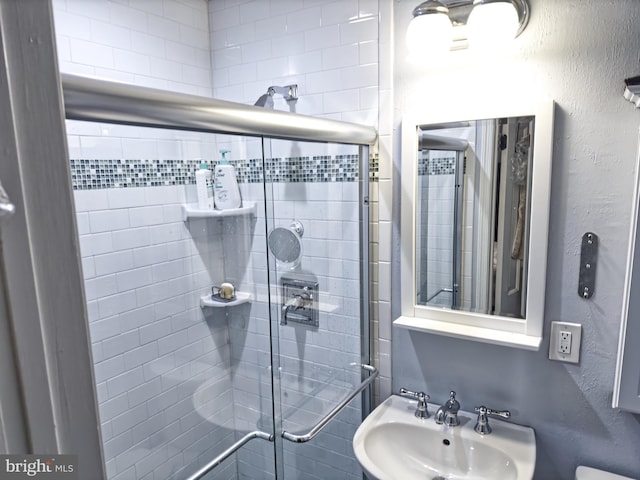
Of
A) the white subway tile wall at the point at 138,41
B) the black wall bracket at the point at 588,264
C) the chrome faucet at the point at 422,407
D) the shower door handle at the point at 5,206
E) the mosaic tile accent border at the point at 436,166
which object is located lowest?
the chrome faucet at the point at 422,407

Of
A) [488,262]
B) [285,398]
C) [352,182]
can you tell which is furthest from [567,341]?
[285,398]

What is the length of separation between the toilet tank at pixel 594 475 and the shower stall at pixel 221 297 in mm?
757

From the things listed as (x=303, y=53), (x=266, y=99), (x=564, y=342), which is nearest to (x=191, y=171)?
→ (x=266, y=99)

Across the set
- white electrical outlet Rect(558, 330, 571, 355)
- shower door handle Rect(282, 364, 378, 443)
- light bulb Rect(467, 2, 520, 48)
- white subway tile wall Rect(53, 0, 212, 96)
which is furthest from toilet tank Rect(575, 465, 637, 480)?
white subway tile wall Rect(53, 0, 212, 96)

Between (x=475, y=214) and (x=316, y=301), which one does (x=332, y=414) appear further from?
(x=475, y=214)

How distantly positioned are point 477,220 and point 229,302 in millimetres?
1197

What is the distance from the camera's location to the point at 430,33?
1.36 m

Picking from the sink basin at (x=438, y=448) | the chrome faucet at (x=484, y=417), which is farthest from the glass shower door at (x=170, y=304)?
the chrome faucet at (x=484, y=417)

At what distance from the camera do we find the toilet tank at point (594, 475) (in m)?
1.30

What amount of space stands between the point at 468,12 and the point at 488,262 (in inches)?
33.4

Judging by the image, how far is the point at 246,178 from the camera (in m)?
1.82

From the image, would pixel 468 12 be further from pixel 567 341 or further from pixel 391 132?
pixel 567 341

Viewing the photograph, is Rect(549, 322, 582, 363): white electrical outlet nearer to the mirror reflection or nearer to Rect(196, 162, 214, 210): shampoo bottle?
the mirror reflection

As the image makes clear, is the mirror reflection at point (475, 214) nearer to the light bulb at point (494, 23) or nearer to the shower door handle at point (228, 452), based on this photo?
the light bulb at point (494, 23)
